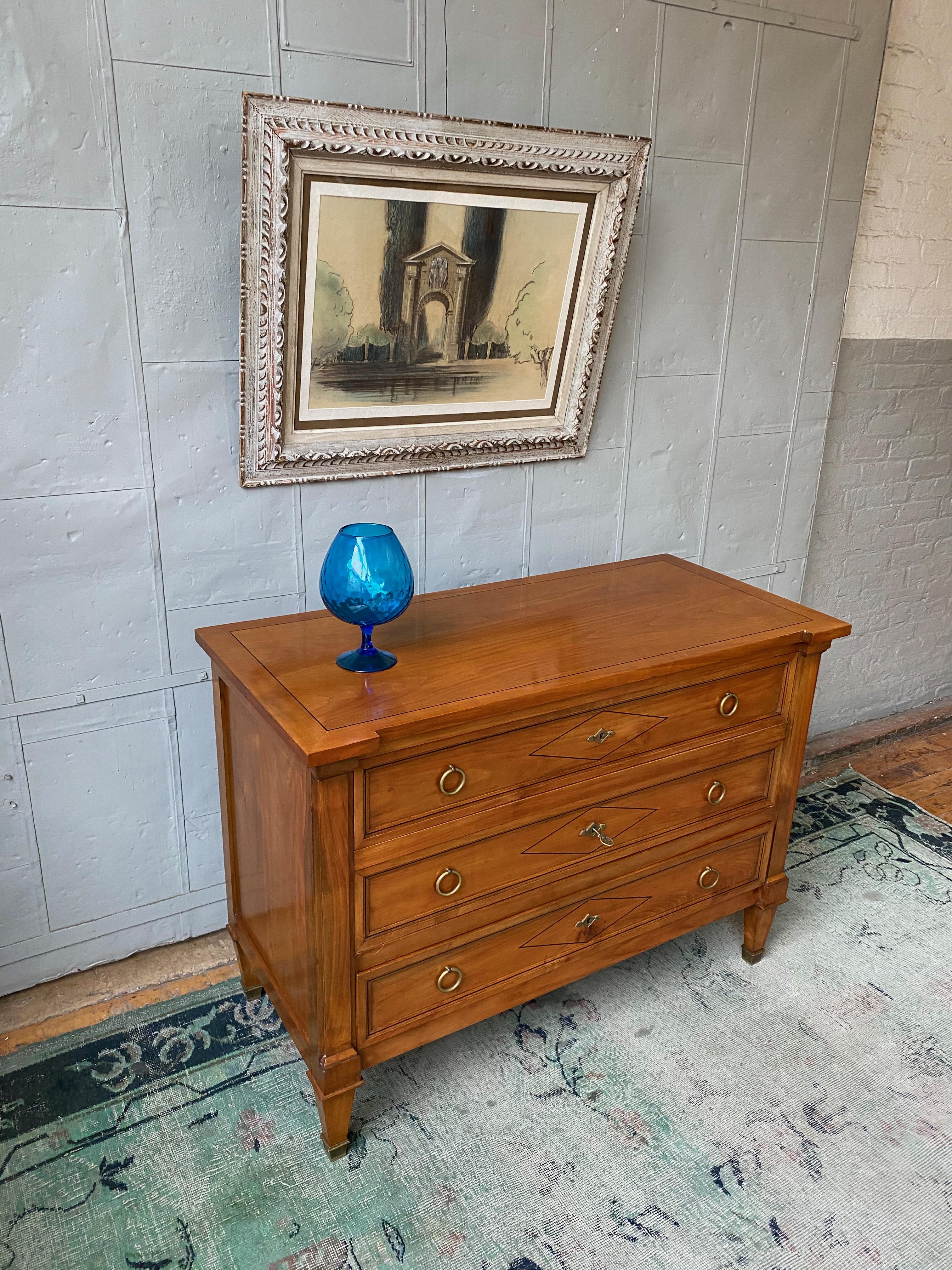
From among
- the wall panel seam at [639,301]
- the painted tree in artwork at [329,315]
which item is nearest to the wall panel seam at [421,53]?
the painted tree in artwork at [329,315]

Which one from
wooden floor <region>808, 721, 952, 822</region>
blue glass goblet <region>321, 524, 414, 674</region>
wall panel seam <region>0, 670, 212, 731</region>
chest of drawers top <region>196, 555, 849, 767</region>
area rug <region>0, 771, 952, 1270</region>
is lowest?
area rug <region>0, 771, 952, 1270</region>

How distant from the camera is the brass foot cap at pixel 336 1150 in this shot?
171 cm

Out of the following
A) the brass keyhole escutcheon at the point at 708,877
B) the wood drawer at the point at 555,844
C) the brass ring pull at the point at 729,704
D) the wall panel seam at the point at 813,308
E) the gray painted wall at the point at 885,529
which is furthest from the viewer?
the gray painted wall at the point at 885,529

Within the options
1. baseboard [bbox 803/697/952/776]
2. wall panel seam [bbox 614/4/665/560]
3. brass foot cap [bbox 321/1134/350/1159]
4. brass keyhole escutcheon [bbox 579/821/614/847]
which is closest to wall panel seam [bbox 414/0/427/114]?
wall panel seam [bbox 614/4/665/560]

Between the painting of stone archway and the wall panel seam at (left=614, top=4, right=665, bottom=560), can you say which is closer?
the painting of stone archway

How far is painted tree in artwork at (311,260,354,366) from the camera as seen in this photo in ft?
5.95

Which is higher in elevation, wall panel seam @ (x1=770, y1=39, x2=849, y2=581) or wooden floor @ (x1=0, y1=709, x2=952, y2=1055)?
wall panel seam @ (x1=770, y1=39, x2=849, y2=581)

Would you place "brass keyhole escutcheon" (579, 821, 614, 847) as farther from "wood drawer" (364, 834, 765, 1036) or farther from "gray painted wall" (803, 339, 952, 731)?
"gray painted wall" (803, 339, 952, 731)

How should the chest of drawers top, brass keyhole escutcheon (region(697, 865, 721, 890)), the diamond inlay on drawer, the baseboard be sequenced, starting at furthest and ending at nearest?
1. the baseboard
2. brass keyhole escutcheon (region(697, 865, 721, 890))
3. the diamond inlay on drawer
4. the chest of drawers top

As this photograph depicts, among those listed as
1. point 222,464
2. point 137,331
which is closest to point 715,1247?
point 222,464

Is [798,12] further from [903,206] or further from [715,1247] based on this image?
[715,1247]

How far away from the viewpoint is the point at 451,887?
1688 millimetres

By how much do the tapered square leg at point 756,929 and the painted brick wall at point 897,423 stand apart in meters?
1.20

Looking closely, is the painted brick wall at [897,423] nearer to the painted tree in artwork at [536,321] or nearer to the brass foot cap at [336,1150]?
the painted tree in artwork at [536,321]
